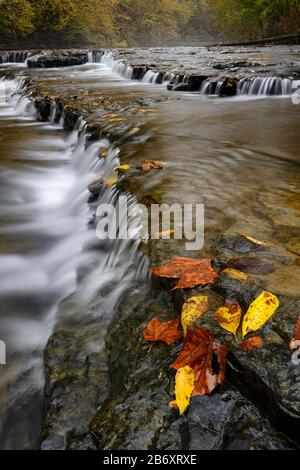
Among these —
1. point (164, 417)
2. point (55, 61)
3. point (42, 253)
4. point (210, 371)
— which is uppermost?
point (55, 61)

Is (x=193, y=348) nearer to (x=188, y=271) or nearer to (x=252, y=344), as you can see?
(x=252, y=344)

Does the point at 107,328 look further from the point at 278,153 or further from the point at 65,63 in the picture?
the point at 65,63

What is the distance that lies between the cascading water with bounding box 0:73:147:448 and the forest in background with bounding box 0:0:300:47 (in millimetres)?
21538

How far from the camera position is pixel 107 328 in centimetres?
218

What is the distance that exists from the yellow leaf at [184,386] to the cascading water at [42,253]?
74 cm

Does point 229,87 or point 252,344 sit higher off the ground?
point 229,87

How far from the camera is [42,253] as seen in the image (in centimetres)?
363

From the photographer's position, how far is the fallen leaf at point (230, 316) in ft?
5.28

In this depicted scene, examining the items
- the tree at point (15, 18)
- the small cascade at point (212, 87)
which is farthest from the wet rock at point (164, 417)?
the tree at point (15, 18)

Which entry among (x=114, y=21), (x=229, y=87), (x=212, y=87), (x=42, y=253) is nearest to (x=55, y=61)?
(x=212, y=87)

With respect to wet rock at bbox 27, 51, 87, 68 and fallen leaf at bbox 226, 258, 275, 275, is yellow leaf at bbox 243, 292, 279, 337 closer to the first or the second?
fallen leaf at bbox 226, 258, 275, 275

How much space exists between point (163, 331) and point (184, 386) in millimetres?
340

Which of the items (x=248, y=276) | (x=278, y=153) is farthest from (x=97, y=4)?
(x=248, y=276)
